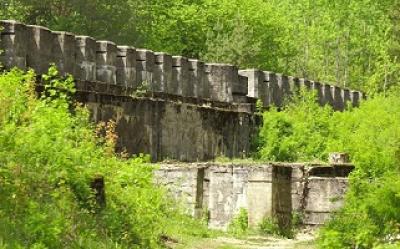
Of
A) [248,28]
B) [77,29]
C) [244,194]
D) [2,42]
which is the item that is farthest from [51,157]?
[248,28]

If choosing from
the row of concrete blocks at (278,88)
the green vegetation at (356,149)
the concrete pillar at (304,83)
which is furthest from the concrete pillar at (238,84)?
the concrete pillar at (304,83)

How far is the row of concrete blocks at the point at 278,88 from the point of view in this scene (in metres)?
27.3

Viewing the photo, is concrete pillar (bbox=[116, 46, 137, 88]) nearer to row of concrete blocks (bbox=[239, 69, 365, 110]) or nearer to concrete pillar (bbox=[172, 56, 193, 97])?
concrete pillar (bbox=[172, 56, 193, 97])

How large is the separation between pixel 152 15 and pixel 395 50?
13874 millimetres

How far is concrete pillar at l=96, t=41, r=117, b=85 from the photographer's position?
21938 mm

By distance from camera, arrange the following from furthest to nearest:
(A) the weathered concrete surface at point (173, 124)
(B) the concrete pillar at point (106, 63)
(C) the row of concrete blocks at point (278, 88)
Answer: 1. (C) the row of concrete blocks at point (278, 88)
2. (B) the concrete pillar at point (106, 63)
3. (A) the weathered concrete surface at point (173, 124)

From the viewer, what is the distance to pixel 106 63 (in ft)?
72.3

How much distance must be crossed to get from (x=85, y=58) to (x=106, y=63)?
723 mm

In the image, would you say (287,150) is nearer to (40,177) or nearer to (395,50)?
(40,177)

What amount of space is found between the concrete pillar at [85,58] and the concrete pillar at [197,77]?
137 inches

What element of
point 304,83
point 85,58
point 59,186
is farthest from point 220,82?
point 59,186

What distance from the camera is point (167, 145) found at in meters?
21.9

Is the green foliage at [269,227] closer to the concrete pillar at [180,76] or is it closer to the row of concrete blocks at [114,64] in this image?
the row of concrete blocks at [114,64]

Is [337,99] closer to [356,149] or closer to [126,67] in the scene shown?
[356,149]
